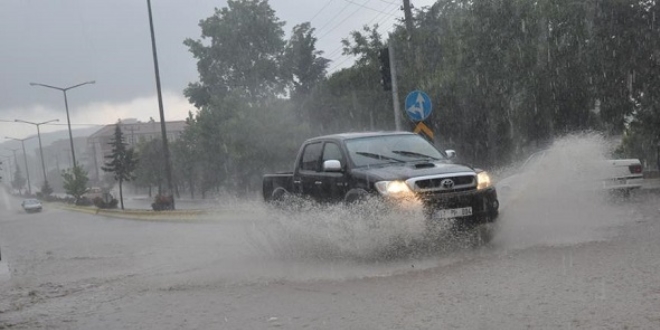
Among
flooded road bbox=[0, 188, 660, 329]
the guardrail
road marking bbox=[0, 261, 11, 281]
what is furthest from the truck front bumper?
the guardrail

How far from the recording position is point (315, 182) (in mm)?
9227

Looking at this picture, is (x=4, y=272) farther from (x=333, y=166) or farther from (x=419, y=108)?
(x=419, y=108)

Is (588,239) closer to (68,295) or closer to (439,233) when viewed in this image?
(439,233)

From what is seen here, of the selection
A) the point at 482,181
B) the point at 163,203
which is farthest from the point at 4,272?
the point at 163,203

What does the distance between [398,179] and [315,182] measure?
1785 mm

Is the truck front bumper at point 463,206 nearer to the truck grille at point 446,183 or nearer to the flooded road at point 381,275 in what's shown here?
the truck grille at point 446,183

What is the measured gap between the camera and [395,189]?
7.72 m

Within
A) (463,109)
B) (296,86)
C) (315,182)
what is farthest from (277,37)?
(315,182)

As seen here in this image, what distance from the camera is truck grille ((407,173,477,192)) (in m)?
7.77

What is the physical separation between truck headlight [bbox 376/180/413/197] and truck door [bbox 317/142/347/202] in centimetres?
80

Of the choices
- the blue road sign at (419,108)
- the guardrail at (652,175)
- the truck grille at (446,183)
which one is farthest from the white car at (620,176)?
the guardrail at (652,175)

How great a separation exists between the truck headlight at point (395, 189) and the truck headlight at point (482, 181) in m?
1.12

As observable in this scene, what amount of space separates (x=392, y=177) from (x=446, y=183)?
0.69 m

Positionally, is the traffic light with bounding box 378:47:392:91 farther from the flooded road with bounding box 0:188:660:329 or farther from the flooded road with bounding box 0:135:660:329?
the flooded road with bounding box 0:188:660:329
